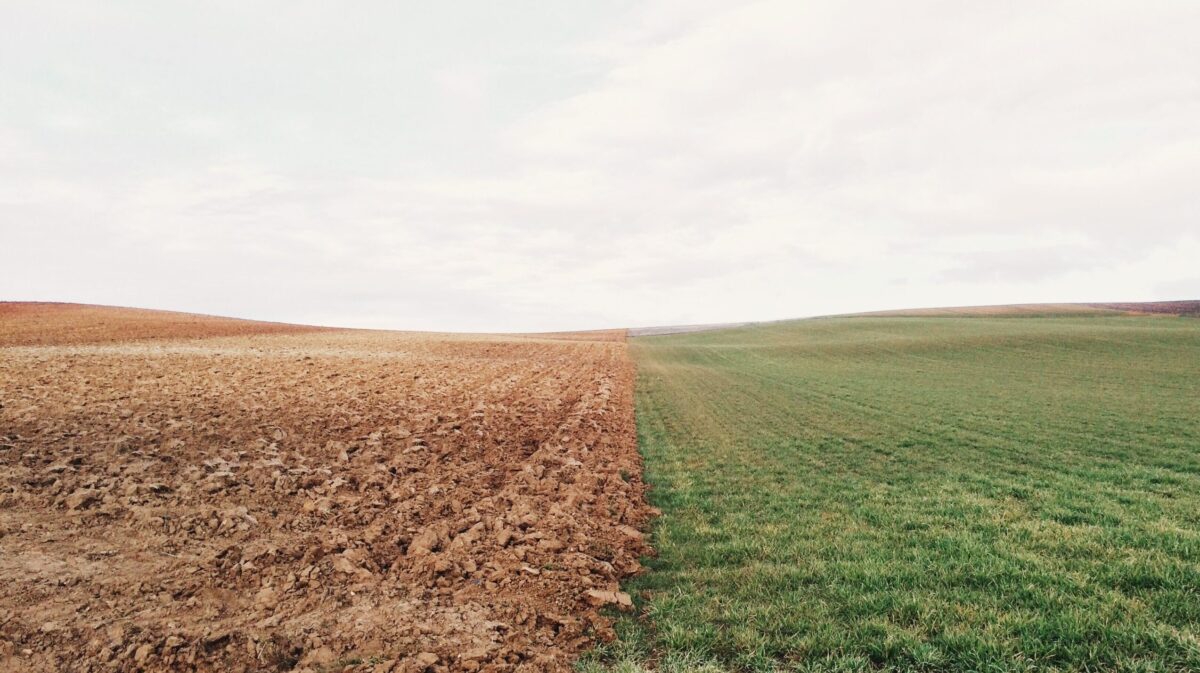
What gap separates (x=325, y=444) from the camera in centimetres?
1291

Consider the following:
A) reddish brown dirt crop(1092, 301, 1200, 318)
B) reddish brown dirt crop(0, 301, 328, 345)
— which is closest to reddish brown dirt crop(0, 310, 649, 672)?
reddish brown dirt crop(0, 301, 328, 345)

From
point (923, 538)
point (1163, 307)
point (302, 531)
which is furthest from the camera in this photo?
point (1163, 307)

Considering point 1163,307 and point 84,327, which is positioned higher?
point 1163,307

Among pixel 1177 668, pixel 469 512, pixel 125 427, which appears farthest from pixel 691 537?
pixel 125 427

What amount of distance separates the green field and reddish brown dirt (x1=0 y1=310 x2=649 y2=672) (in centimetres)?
101

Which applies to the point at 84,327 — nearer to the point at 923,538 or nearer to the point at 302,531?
the point at 302,531

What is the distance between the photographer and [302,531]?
8328mm

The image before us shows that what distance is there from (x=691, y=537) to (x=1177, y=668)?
4.97 meters

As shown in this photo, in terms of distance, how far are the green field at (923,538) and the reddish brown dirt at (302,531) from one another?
1011 mm

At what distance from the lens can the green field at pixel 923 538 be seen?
500 cm

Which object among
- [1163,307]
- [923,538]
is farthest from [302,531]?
[1163,307]

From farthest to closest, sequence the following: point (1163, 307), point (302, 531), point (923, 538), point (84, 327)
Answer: point (1163, 307) < point (84, 327) < point (302, 531) < point (923, 538)

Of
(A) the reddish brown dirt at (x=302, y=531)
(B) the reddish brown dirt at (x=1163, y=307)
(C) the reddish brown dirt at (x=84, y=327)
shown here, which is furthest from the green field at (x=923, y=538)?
(B) the reddish brown dirt at (x=1163, y=307)

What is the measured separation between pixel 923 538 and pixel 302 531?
8596 mm
